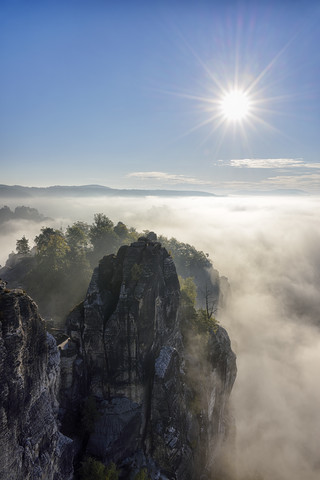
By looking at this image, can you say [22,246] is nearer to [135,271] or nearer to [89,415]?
[135,271]

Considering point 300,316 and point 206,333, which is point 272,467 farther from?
point 300,316

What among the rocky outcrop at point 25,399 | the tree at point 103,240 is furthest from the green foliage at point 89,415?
the tree at point 103,240

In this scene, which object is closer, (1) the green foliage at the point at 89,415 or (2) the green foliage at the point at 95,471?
(2) the green foliage at the point at 95,471

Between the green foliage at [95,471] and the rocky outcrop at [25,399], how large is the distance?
1944 millimetres

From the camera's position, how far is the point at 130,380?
3058 centimetres

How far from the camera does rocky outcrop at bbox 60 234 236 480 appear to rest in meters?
28.6

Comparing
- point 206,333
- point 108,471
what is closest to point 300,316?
point 206,333

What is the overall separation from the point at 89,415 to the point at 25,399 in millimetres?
13025

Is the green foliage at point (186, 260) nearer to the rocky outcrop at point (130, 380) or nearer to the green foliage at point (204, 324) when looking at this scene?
the green foliage at point (204, 324)

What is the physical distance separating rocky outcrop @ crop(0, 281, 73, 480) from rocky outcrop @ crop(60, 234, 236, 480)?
629 cm

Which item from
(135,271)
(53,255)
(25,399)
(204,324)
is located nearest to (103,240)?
(53,255)

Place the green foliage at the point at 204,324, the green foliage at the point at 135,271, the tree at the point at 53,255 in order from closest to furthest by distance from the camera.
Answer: the green foliage at the point at 135,271, the green foliage at the point at 204,324, the tree at the point at 53,255

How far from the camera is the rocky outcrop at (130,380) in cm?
2864

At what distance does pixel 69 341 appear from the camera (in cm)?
3139
